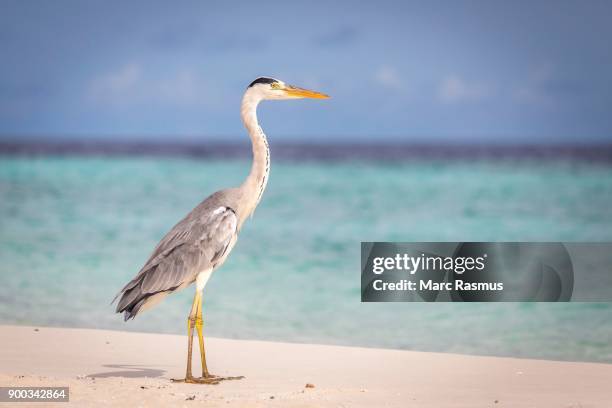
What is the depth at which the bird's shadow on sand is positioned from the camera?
5.46 m

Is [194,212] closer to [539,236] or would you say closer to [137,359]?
[137,359]

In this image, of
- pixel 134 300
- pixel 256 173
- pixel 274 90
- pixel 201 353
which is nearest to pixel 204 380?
pixel 201 353

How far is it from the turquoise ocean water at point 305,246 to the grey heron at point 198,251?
232cm

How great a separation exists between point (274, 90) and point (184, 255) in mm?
1183

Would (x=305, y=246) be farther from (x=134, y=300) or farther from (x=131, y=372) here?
(x=134, y=300)

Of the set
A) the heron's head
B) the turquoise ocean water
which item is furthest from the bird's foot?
the turquoise ocean water

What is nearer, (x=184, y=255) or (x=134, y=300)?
(x=134, y=300)

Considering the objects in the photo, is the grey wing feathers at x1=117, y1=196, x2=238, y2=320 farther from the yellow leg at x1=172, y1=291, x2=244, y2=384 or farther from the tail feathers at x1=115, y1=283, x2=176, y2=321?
the yellow leg at x1=172, y1=291, x2=244, y2=384

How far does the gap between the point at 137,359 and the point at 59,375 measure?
82 centimetres

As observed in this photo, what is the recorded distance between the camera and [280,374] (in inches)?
221

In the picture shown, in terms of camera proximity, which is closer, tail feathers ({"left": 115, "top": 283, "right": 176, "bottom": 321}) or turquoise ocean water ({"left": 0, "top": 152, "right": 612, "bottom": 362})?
tail feathers ({"left": 115, "top": 283, "right": 176, "bottom": 321})

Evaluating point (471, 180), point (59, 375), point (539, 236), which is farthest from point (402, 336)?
point (471, 180)

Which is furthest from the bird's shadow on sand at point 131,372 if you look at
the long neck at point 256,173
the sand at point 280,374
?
the long neck at point 256,173

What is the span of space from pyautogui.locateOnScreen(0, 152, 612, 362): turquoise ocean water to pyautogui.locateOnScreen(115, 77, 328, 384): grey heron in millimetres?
2324
